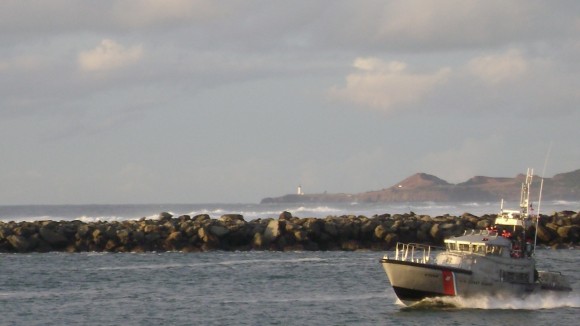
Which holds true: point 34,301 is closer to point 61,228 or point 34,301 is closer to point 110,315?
point 110,315

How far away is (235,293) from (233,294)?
288 millimetres

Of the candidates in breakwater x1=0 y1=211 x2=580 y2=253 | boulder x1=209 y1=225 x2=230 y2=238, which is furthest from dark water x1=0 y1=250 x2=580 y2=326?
boulder x1=209 y1=225 x2=230 y2=238

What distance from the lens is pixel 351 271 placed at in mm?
50250

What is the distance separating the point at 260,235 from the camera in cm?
6284

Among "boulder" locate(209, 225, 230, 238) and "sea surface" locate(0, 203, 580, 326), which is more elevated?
"boulder" locate(209, 225, 230, 238)

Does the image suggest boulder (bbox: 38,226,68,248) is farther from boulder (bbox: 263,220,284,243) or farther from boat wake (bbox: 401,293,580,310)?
boat wake (bbox: 401,293,580,310)

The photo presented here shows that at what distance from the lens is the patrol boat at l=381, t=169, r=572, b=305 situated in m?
36.8

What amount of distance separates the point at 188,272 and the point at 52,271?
6439mm

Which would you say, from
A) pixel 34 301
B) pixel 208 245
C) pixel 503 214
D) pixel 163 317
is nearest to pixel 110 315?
pixel 163 317

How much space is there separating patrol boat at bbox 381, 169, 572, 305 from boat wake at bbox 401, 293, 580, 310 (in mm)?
185

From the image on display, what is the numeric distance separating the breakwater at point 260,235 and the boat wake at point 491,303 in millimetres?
22486

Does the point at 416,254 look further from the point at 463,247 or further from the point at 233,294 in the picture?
the point at 463,247

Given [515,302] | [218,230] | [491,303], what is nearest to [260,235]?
[218,230]

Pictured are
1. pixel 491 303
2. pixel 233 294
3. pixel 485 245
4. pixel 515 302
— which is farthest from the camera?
pixel 233 294
